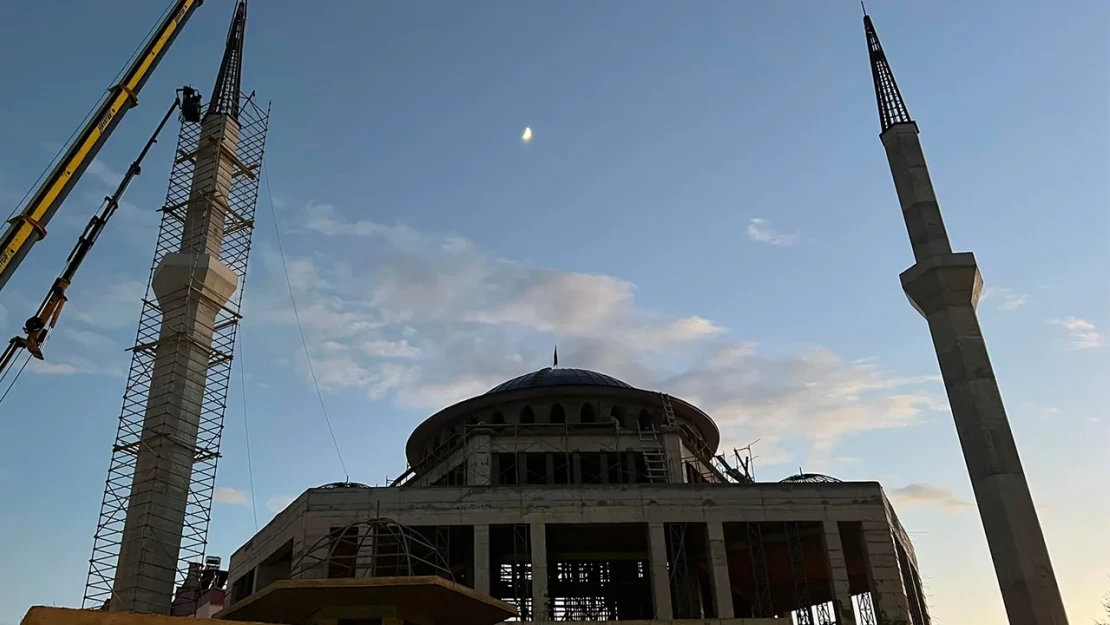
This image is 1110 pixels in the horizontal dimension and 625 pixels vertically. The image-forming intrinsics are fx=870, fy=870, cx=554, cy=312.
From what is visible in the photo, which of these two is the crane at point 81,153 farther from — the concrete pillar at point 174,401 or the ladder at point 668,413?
the ladder at point 668,413

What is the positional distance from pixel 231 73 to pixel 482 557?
3921cm

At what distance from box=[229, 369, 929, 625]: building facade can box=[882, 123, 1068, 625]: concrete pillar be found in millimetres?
6284

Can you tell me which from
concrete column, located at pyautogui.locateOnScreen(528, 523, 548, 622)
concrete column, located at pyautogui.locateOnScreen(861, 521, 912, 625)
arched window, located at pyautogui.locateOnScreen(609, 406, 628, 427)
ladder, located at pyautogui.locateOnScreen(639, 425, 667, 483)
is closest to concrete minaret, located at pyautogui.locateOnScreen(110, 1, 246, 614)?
concrete column, located at pyautogui.locateOnScreen(528, 523, 548, 622)

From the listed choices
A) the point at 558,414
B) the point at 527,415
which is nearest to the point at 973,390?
the point at 558,414

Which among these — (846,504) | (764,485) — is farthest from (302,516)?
(846,504)

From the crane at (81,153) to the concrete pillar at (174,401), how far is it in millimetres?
15877

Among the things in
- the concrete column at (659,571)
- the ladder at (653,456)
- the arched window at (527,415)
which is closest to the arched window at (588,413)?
the arched window at (527,415)

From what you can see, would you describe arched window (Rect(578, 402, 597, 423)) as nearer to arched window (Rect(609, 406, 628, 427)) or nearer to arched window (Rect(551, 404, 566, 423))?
arched window (Rect(551, 404, 566, 423))

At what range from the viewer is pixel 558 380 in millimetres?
49281

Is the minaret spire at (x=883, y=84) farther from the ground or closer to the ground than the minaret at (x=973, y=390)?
farther from the ground

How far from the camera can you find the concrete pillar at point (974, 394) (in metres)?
31.1

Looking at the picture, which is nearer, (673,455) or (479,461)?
(479,461)

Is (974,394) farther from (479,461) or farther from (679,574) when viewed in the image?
(479,461)

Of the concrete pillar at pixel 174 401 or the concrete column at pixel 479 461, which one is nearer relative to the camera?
the concrete pillar at pixel 174 401
